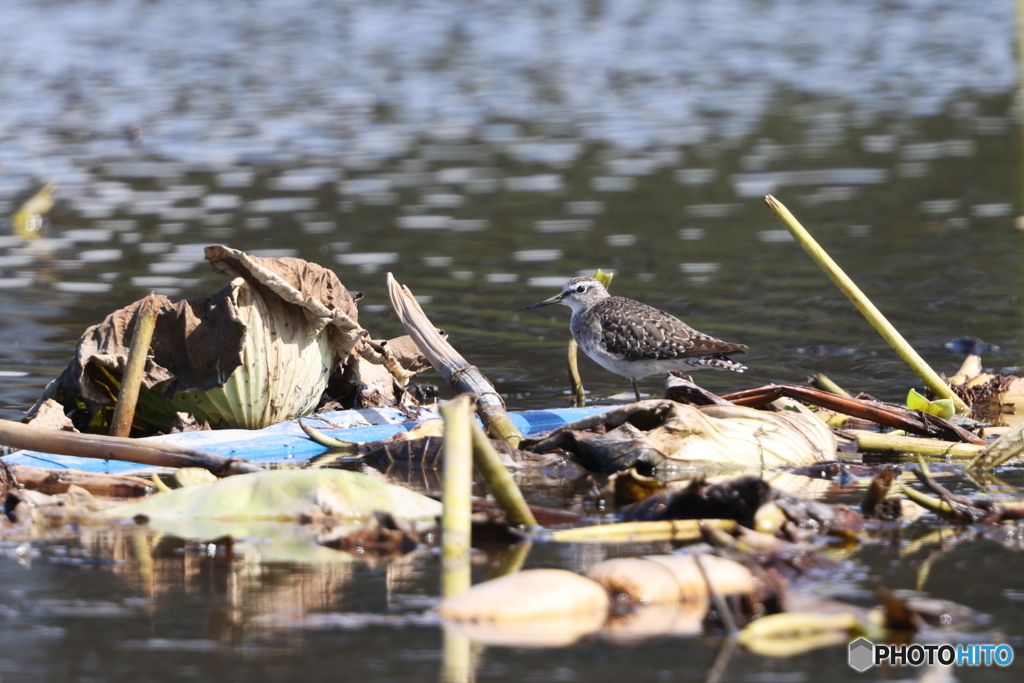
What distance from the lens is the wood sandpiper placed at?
7641 millimetres

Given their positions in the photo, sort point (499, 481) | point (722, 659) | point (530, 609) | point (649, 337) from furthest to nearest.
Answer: point (649, 337), point (499, 481), point (530, 609), point (722, 659)

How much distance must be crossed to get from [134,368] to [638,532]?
2673mm

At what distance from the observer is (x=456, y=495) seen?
3971 mm

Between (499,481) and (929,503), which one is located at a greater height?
(499,481)

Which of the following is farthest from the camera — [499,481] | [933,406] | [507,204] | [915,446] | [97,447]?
[507,204]

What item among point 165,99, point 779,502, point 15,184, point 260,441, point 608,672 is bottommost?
point 608,672

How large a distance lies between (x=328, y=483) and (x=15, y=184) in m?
14.1

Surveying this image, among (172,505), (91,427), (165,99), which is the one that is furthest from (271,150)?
(172,505)

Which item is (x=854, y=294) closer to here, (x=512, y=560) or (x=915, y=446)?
(x=915, y=446)

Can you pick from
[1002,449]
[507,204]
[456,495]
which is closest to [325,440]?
[456,495]

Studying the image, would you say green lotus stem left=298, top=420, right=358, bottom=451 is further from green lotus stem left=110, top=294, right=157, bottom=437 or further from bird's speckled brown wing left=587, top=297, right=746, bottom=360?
bird's speckled brown wing left=587, top=297, right=746, bottom=360

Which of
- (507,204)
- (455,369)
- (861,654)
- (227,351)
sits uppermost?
(507,204)

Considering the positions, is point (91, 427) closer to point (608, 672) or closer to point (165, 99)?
point (608, 672)

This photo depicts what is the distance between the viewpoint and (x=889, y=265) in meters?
12.6
